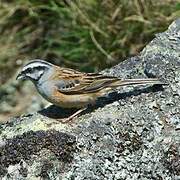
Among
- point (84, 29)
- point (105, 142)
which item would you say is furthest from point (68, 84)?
point (84, 29)

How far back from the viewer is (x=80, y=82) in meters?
5.40

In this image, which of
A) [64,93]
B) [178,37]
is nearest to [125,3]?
[178,37]

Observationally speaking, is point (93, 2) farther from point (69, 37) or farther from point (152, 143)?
point (152, 143)

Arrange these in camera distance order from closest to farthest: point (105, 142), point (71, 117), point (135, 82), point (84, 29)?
point (105, 142)
point (71, 117)
point (135, 82)
point (84, 29)

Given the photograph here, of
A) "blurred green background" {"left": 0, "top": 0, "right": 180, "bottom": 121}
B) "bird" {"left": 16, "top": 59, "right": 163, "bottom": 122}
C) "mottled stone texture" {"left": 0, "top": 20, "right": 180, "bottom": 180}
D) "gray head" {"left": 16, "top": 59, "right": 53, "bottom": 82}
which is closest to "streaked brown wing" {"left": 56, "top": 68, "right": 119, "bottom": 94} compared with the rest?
"bird" {"left": 16, "top": 59, "right": 163, "bottom": 122}

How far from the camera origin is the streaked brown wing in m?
5.30

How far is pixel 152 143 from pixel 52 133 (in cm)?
76

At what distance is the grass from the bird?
8.98 ft

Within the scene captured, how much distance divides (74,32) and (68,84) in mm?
3241

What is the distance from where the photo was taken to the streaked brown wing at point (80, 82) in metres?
5.30

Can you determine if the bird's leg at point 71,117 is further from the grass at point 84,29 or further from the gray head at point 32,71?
the grass at point 84,29

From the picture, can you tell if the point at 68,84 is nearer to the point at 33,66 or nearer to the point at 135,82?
the point at 33,66

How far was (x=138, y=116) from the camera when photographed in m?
4.73

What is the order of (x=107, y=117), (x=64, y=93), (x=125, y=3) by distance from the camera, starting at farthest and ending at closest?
(x=125, y=3)
(x=64, y=93)
(x=107, y=117)
